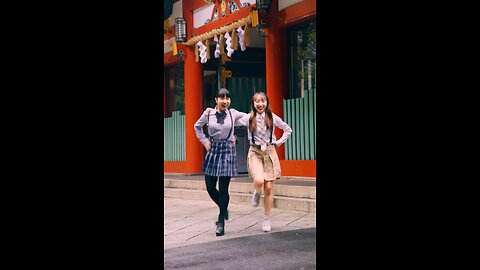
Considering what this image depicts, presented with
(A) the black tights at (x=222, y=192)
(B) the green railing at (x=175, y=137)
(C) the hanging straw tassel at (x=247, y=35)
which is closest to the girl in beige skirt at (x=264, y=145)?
(A) the black tights at (x=222, y=192)

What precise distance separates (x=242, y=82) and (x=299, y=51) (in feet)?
8.61

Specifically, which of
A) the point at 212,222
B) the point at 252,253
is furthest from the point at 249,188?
the point at 252,253

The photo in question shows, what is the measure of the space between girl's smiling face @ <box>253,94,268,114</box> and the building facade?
297 centimetres

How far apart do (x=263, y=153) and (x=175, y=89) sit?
7.55m

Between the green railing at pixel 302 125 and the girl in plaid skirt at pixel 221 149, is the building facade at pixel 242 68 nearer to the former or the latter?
the green railing at pixel 302 125

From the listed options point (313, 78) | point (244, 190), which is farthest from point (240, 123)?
point (313, 78)

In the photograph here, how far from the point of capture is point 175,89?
13.0 meters

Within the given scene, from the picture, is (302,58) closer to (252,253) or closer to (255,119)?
(255,119)

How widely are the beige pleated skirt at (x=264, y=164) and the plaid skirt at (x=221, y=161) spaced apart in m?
0.27

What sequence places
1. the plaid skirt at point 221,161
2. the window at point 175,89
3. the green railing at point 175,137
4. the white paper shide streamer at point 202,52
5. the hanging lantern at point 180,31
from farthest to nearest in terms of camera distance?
the window at point 175,89 → the green railing at point 175,137 → the hanging lantern at point 180,31 → the white paper shide streamer at point 202,52 → the plaid skirt at point 221,161

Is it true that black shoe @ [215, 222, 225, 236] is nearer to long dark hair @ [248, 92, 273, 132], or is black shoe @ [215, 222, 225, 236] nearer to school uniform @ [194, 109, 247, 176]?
school uniform @ [194, 109, 247, 176]

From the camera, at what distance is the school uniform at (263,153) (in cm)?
580

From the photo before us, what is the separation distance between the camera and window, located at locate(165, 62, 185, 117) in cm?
1281

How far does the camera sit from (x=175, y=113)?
12500mm
